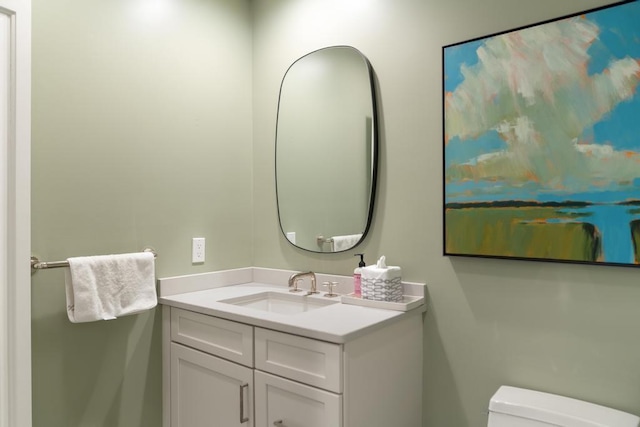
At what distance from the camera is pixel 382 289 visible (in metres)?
1.78

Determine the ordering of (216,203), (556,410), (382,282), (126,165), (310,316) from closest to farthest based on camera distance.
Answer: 1. (556,410)
2. (310,316)
3. (382,282)
4. (126,165)
5. (216,203)

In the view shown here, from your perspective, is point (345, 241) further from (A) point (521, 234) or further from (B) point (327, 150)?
(A) point (521, 234)

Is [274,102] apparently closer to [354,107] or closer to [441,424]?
[354,107]

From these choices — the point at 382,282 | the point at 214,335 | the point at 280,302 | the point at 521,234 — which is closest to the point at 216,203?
the point at 280,302

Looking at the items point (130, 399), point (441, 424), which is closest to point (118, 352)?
point (130, 399)

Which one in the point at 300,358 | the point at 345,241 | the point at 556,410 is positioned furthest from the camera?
the point at 345,241

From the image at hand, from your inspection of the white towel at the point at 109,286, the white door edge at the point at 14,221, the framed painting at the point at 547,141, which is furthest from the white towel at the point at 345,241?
the white door edge at the point at 14,221

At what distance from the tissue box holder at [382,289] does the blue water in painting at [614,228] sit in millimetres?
723

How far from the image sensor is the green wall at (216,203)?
1558 mm

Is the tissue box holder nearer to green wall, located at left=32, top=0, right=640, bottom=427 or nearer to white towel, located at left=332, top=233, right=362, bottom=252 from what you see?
green wall, located at left=32, top=0, right=640, bottom=427

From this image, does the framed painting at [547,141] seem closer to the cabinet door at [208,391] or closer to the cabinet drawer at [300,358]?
the cabinet drawer at [300,358]

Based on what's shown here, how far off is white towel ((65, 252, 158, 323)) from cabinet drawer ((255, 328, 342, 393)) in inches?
21.4

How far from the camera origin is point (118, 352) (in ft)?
6.20

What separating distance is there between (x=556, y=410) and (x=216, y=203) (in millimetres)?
1698
